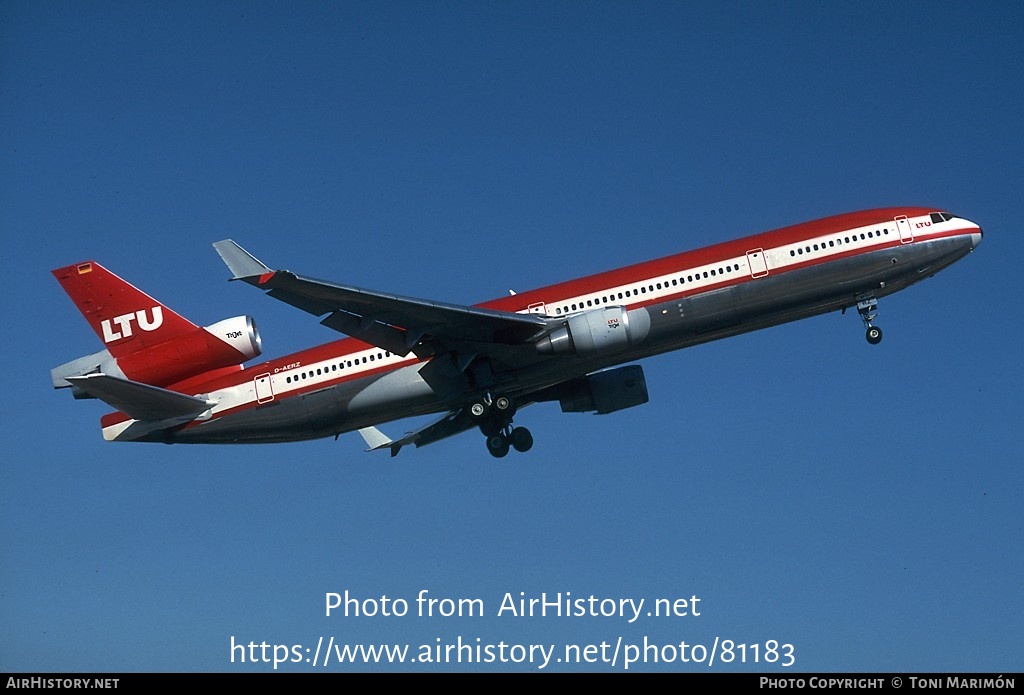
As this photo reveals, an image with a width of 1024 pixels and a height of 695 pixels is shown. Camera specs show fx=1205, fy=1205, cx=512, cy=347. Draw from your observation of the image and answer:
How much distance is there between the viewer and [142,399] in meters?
39.9

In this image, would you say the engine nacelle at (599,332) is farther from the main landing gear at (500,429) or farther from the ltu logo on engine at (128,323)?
the ltu logo on engine at (128,323)

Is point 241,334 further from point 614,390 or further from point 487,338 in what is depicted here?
point 614,390

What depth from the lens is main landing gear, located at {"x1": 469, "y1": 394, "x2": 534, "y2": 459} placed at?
4075 centimetres

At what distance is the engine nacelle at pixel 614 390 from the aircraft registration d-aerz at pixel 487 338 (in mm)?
1689

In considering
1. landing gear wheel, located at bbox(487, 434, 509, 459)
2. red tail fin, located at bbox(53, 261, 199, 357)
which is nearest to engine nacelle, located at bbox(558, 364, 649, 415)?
landing gear wheel, located at bbox(487, 434, 509, 459)

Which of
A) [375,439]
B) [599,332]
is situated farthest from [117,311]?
[599,332]

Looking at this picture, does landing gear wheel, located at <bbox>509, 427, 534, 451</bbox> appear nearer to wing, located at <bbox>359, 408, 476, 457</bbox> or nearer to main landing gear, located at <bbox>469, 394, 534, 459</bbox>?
main landing gear, located at <bbox>469, 394, 534, 459</bbox>

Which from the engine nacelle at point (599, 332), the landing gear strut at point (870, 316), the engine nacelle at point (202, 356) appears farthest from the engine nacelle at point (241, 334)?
the landing gear strut at point (870, 316)

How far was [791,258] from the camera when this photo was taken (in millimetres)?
39625

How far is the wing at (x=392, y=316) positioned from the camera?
110ft

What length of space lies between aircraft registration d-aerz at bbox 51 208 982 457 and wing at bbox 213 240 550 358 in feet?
0.24
